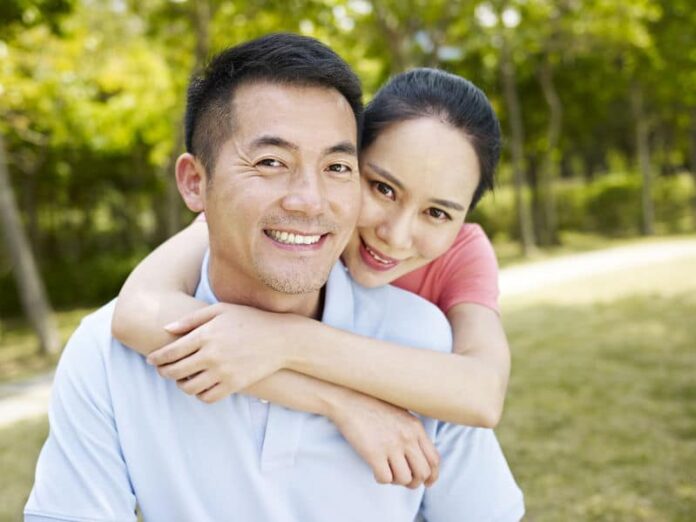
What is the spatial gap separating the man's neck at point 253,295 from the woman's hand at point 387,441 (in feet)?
0.95

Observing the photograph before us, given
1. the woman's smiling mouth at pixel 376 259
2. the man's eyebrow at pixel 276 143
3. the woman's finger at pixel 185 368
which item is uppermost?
the man's eyebrow at pixel 276 143

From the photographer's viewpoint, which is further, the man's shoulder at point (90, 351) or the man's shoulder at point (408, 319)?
the man's shoulder at point (408, 319)

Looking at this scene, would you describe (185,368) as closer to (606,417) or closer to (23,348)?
(606,417)

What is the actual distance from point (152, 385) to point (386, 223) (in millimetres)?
850

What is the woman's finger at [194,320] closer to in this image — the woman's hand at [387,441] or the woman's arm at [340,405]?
the woman's arm at [340,405]

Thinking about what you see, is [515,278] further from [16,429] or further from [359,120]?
[359,120]

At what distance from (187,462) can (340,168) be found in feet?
2.60

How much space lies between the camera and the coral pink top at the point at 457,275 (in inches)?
99.7

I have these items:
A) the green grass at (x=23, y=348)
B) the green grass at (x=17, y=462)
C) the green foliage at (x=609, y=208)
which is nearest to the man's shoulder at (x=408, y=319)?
the green grass at (x=17, y=462)

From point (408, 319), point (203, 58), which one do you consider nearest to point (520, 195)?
point (203, 58)

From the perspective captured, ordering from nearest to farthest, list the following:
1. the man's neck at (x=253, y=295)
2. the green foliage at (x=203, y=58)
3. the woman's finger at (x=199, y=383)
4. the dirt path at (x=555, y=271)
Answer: the woman's finger at (x=199, y=383) → the man's neck at (x=253, y=295) → the dirt path at (x=555, y=271) → the green foliage at (x=203, y=58)

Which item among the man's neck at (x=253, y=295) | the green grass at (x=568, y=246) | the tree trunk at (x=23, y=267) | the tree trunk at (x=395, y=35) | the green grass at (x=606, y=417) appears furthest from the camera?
the green grass at (x=568, y=246)

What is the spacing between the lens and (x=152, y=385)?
5.93 feet

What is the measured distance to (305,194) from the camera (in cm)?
171
